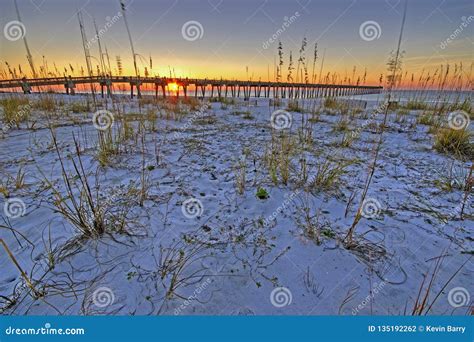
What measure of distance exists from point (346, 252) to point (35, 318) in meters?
1.68

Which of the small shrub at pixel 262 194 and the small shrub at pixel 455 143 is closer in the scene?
the small shrub at pixel 262 194

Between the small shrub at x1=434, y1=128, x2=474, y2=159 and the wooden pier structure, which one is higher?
the wooden pier structure

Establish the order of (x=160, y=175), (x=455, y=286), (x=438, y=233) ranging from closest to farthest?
(x=455, y=286) → (x=438, y=233) → (x=160, y=175)

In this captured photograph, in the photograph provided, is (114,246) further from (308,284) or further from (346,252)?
(346,252)

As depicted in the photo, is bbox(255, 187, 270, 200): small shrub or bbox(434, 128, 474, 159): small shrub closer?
bbox(255, 187, 270, 200): small shrub

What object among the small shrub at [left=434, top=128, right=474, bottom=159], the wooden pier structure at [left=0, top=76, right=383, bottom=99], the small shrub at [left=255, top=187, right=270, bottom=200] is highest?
the wooden pier structure at [left=0, top=76, right=383, bottom=99]

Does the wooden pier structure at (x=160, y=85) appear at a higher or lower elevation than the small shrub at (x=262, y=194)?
higher

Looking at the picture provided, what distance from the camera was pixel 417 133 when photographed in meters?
4.16

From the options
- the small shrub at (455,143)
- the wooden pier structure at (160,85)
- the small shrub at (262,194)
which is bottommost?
the small shrub at (262,194)

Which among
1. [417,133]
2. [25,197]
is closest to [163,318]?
[25,197]

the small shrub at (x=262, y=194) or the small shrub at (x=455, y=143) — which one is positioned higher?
the small shrub at (x=455, y=143)

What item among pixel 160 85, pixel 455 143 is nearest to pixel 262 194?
pixel 455 143

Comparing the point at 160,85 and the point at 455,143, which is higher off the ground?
the point at 160,85

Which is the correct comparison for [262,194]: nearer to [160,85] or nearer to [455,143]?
[455,143]
